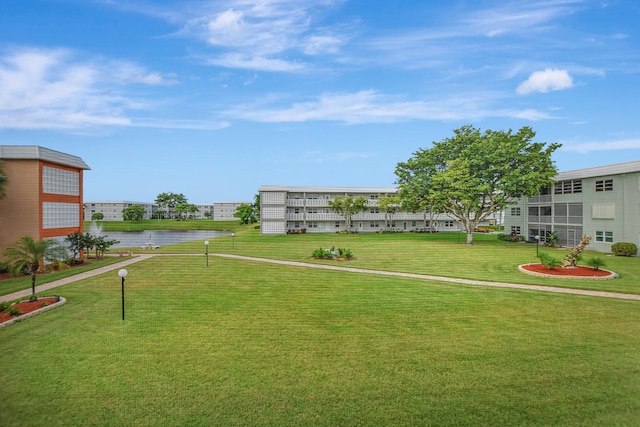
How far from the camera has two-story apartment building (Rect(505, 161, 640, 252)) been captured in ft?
105

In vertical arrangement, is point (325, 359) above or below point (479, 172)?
below

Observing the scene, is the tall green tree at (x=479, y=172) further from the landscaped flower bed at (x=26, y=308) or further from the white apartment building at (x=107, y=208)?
the white apartment building at (x=107, y=208)

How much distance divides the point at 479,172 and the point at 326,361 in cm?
3855

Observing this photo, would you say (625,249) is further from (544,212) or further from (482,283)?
(482,283)

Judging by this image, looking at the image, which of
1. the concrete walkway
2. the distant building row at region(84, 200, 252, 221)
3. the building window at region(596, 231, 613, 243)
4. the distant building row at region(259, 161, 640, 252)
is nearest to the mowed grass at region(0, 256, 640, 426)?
the concrete walkway

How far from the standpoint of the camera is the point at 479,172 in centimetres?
4197

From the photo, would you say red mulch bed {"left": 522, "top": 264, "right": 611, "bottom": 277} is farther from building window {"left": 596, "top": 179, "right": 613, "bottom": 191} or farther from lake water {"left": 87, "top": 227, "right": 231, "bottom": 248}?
lake water {"left": 87, "top": 227, "right": 231, "bottom": 248}

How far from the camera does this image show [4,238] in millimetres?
24625

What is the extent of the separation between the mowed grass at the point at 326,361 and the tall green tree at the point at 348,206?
46.4 meters

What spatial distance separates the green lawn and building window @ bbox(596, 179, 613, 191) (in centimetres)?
2486

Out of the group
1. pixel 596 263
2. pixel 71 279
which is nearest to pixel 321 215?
pixel 71 279

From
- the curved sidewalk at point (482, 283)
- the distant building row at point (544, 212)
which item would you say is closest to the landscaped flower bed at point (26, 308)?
the curved sidewalk at point (482, 283)

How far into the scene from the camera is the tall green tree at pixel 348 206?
62.6m

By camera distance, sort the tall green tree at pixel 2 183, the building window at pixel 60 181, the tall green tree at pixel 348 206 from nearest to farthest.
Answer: the tall green tree at pixel 2 183 → the building window at pixel 60 181 → the tall green tree at pixel 348 206
